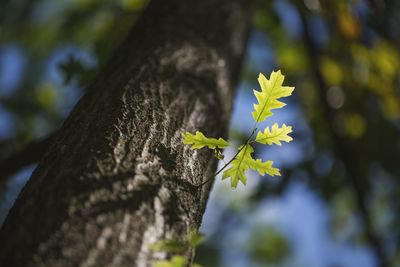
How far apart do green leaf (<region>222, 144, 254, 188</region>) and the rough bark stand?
0.34 ft

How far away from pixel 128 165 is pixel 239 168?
10.1 inches

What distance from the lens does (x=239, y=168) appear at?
47.5 inches

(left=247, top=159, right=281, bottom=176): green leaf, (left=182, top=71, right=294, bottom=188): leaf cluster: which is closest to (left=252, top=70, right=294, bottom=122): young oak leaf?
(left=182, top=71, right=294, bottom=188): leaf cluster

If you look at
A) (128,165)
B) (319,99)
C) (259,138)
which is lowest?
(128,165)

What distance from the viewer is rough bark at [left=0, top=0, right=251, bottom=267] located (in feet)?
3.28

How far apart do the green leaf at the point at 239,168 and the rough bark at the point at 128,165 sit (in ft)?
0.34

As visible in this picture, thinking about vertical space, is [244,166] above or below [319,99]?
below

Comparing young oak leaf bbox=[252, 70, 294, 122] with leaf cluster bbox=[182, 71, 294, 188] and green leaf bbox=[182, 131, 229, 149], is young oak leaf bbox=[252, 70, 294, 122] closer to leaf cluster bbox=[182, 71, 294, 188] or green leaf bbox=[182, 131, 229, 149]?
leaf cluster bbox=[182, 71, 294, 188]

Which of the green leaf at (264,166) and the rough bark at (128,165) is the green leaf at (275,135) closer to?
the green leaf at (264,166)

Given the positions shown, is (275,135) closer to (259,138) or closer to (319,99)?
(259,138)

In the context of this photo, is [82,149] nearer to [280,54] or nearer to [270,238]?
[280,54]

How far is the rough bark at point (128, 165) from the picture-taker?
100 centimetres

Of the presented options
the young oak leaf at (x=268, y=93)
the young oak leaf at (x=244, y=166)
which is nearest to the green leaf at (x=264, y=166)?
the young oak leaf at (x=244, y=166)

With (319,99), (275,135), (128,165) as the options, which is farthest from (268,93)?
(319,99)
